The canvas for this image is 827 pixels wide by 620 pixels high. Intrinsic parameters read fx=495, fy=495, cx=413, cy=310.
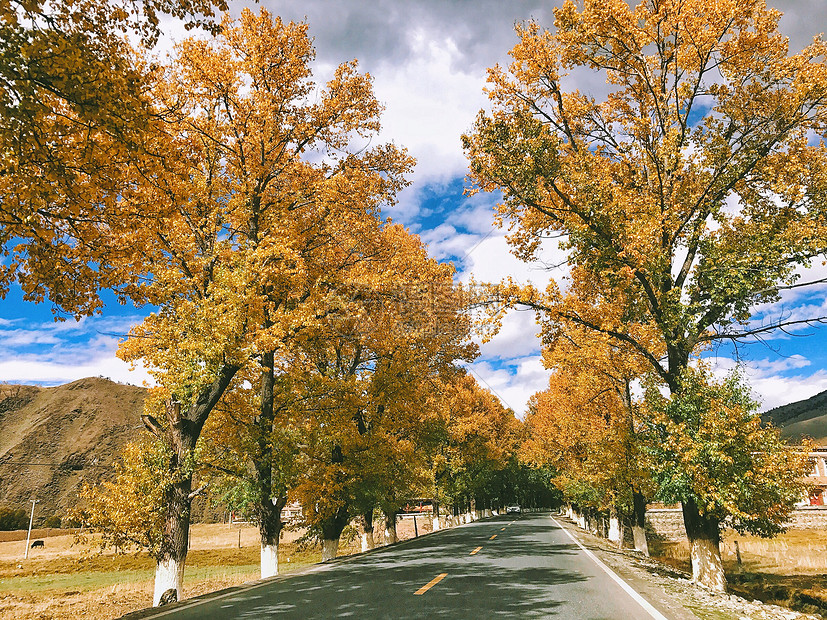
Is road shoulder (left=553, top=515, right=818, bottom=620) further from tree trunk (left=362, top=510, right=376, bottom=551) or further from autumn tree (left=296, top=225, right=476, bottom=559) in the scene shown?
tree trunk (left=362, top=510, right=376, bottom=551)

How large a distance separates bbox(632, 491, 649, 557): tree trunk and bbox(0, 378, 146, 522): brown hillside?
245ft

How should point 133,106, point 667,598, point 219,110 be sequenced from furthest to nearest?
point 219,110, point 667,598, point 133,106

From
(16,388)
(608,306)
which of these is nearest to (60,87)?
(608,306)

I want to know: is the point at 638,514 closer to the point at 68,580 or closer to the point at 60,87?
the point at 60,87

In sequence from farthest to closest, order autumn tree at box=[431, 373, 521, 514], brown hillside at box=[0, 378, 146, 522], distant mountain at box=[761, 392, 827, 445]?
1. distant mountain at box=[761, 392, 827, 445]
2. brown hillside at box=[0, 378, 146, 522]
3. autumn tree at box=[431, 373, 521, 514]

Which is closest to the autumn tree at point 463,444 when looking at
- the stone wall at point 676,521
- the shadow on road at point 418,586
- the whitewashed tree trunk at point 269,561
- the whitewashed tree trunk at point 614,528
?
the whitewashed tree trunk at point 614,528

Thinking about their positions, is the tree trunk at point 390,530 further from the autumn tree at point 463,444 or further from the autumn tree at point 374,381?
the autumn tree at point 463,444

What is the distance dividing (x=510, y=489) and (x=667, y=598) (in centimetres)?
7595

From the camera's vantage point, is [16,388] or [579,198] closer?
[579,198]

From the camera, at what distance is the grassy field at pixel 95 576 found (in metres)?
15.5

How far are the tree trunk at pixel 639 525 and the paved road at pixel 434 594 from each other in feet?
29.2

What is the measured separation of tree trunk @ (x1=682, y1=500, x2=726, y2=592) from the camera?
1084 cm

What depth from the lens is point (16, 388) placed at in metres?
112

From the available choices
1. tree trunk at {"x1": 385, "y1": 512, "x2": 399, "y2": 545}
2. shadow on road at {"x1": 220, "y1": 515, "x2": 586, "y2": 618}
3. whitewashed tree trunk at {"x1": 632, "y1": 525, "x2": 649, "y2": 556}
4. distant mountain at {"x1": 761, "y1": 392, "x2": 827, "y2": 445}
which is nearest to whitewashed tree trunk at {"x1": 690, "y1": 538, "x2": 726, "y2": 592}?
shadow on road at {"x1": 220, "y1": 515, "x2": 586, "y2": 618}
